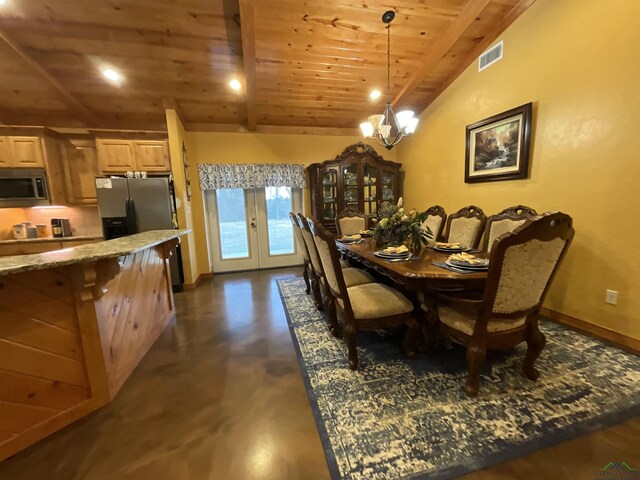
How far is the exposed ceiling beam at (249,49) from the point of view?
2320 millimetres

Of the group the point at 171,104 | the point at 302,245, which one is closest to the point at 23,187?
the point at 171,104

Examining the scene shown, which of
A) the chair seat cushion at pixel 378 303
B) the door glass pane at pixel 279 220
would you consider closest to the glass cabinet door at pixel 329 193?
the door glass pane at pixel 279 220

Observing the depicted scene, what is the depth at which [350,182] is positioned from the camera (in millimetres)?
4500

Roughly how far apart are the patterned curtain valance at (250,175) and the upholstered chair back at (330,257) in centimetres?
284

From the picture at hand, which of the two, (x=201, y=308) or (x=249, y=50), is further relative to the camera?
(x=201, y=308)

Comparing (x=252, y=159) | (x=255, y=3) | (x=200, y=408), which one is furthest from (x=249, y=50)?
(x=200, y=408)

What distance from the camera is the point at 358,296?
Answer: 1.98 m

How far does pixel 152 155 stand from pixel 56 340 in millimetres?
2949

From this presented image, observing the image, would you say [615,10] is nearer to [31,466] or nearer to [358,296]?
[358,296]

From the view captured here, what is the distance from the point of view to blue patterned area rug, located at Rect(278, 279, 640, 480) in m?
1.25

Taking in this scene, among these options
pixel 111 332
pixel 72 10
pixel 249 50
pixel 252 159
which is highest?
pixel 72 10

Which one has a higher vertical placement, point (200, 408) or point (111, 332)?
point (111, 332)

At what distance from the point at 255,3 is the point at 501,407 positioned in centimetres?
366

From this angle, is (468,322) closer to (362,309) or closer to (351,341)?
(362,309)
